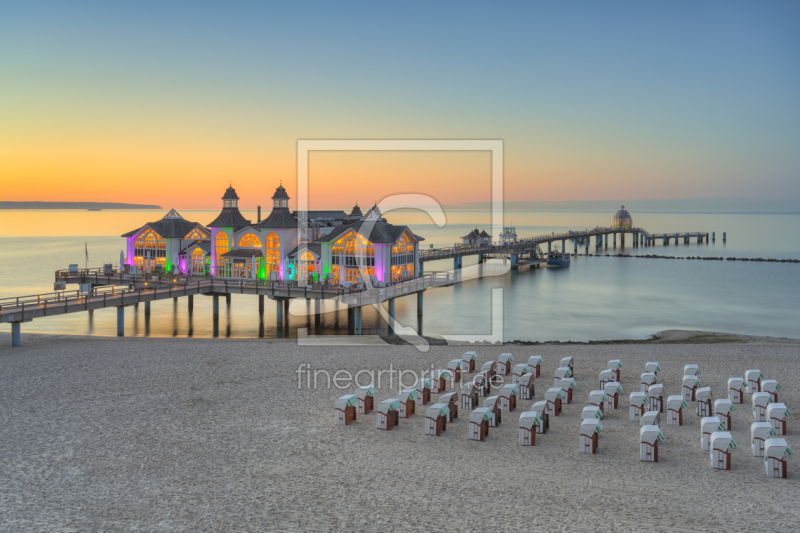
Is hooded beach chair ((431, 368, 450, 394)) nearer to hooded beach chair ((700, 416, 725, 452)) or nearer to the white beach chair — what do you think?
the white beach chair

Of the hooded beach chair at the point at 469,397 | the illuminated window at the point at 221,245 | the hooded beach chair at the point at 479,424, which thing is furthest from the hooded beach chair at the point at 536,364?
the illuminated window at the point at 221,245

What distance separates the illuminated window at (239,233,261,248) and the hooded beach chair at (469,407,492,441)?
1148 inches

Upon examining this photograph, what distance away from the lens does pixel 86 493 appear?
1092 cm

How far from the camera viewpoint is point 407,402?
15.6 m

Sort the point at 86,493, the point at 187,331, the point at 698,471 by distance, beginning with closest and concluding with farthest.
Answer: the point at 86,493, the point at 698,471, the point at 187,331

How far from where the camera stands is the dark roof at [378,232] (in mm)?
36250

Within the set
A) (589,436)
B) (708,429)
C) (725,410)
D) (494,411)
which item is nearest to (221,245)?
(494,411)

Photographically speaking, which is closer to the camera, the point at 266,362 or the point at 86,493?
the point at 86,493

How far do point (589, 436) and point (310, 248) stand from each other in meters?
28.0

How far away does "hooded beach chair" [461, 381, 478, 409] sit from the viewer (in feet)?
53.8

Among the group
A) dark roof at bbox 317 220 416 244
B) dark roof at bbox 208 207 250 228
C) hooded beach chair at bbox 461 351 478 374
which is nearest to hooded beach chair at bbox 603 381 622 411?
hooded beach chair at bbox 461 351 478 374

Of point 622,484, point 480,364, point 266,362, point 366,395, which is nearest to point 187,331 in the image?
point 266,362

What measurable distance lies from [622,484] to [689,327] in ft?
107

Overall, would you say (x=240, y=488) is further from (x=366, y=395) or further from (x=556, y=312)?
(x=556, y=312)
